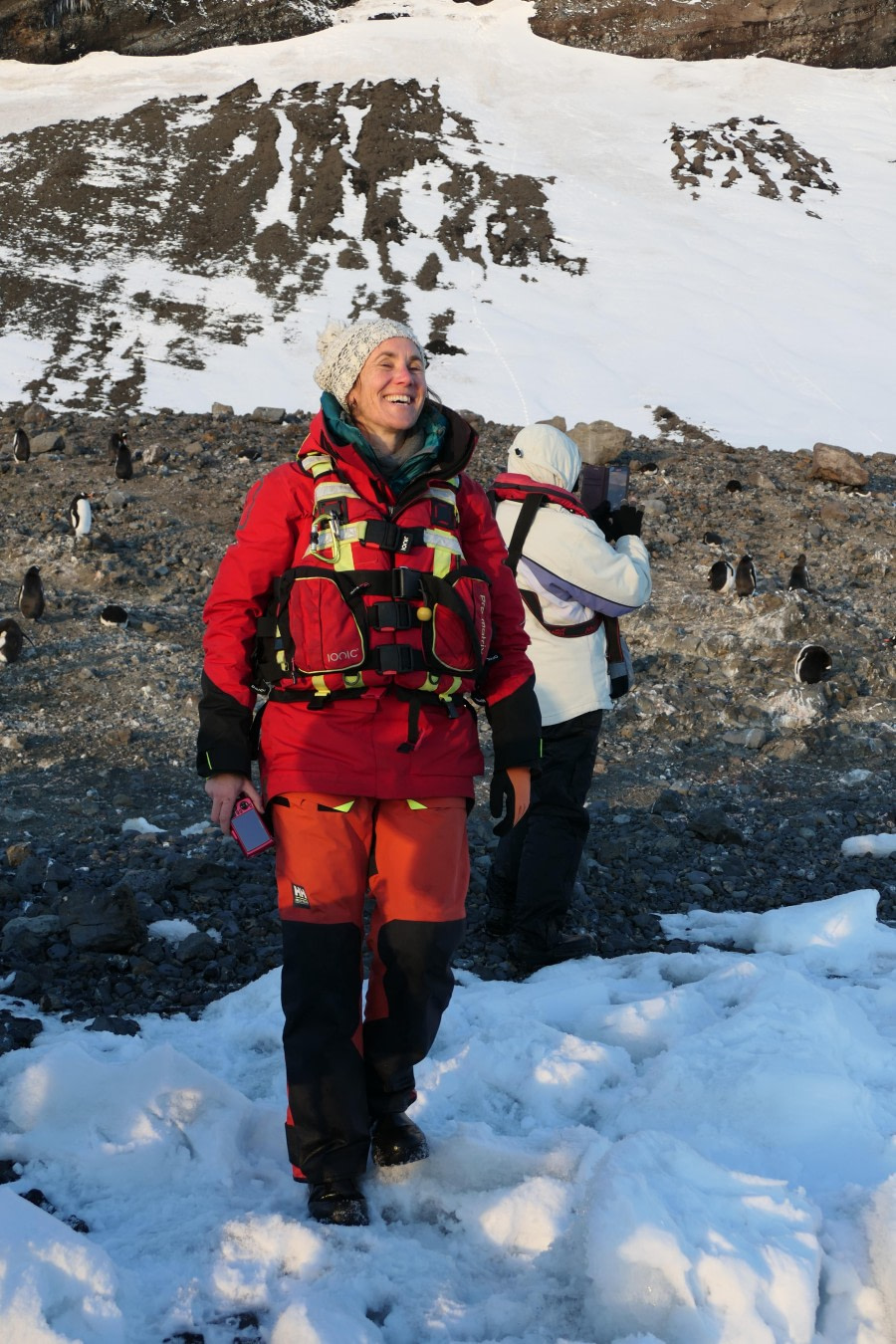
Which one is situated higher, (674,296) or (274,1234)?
(274,1234)

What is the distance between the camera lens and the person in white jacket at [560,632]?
15.7 feet

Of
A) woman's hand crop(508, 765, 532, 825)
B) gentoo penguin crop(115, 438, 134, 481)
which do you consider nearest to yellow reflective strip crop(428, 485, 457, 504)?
woman's hand crop(508, 765, 532, 825)

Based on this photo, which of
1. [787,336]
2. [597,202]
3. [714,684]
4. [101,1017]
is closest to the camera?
[101,1017]

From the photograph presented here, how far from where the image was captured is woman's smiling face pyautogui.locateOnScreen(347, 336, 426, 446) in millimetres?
3158

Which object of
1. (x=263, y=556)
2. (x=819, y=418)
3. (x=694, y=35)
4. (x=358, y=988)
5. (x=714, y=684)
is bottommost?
(x=819, y=418)

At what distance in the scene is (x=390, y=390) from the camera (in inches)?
124

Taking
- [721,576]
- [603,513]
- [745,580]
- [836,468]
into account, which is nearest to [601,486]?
[603,513]

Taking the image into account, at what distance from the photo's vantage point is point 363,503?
310 centimetres

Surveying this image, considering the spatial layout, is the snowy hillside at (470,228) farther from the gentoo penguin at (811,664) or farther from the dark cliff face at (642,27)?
the gentoo penguin at (811,664)

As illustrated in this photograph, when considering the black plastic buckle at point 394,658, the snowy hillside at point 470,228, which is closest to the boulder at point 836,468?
the snowy hillside at point 470,228

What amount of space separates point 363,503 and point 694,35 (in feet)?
244

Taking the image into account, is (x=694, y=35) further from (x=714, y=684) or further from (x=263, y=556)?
(x=263, y=556)

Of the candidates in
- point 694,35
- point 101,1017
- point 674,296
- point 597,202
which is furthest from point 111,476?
point 694,35

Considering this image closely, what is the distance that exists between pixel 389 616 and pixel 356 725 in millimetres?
276
